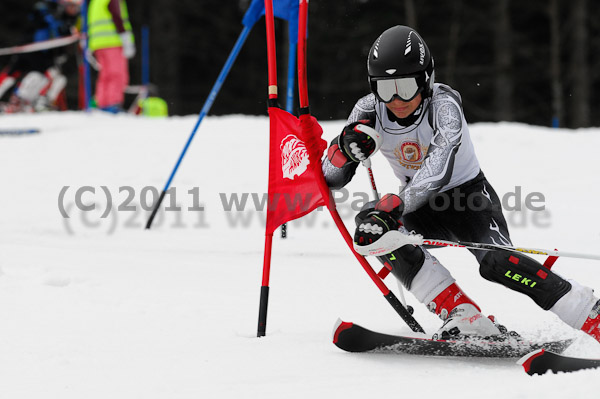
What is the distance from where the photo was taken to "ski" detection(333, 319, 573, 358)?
9.50 feet

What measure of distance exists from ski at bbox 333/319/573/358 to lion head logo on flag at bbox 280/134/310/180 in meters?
0.75

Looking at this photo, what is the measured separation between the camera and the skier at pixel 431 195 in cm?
289

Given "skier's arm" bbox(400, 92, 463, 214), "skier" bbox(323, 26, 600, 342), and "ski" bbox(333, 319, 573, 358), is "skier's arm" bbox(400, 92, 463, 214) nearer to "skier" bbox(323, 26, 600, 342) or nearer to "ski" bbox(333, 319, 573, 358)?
"skier" bbox(323, 26, 600, 342)

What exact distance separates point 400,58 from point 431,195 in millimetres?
598

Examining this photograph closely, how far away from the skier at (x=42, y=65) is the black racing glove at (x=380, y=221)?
10.6 meters

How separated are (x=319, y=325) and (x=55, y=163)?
552cm

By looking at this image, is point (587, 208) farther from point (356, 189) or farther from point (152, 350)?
point (152, 350)

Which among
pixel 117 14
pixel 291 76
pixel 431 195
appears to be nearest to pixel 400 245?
pixel 431 195

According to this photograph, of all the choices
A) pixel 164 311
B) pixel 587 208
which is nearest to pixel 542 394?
pixel 164 311

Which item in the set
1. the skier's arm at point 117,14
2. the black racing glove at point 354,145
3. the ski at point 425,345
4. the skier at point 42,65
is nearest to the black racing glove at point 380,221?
the black racing glove at point 354,145

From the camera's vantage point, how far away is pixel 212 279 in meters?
4.46

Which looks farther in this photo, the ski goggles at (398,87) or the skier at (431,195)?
the ski goggles at (398,87)

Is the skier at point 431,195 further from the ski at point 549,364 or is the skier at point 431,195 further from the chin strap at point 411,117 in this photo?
the ski at point 549,364

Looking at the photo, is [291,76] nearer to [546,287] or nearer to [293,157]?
[293,157]
